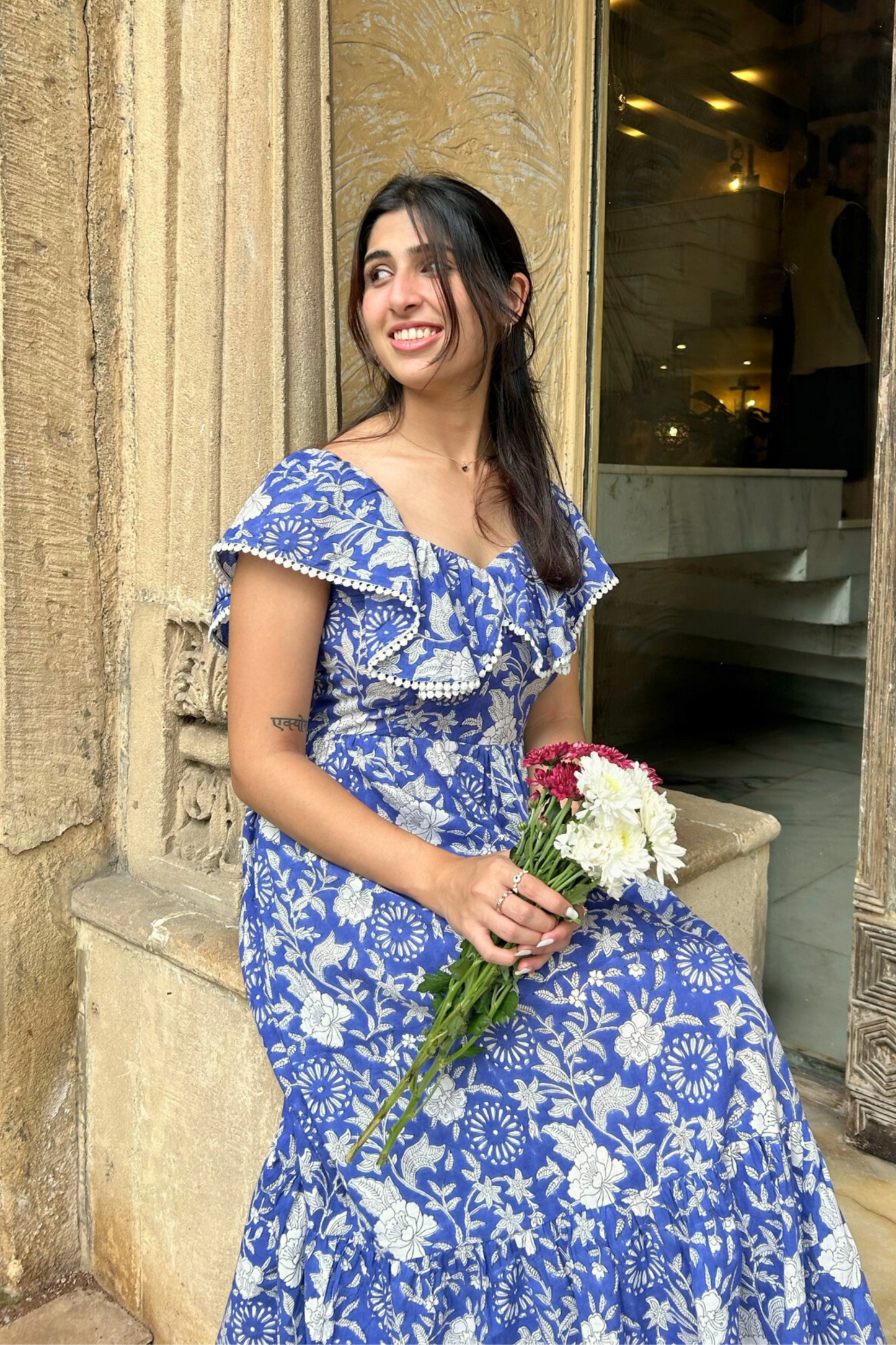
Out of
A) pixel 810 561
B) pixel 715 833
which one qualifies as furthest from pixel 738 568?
pixel 715 833

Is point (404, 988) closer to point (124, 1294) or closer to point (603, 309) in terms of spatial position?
point (124, 1294)

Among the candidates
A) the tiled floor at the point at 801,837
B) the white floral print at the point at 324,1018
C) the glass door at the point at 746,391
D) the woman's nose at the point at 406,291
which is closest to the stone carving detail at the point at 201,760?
the white floral print at the point at 324,1018

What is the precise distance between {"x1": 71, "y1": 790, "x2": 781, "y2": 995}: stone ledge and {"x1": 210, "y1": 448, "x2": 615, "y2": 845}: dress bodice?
1.74ft

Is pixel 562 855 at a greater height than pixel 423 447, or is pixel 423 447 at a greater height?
pixel 423 447

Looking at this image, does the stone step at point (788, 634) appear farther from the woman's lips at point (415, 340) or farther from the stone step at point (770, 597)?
the woman's lips at point (415, 340)

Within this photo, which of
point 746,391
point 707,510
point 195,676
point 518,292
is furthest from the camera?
point 746,391

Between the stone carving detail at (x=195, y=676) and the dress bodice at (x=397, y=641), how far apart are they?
0.35 m

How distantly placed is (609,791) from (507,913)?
19 centimetres

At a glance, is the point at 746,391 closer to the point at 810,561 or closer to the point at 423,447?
the point at 810,561

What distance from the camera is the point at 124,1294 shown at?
2.35 meters

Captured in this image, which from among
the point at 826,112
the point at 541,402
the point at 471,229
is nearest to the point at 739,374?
the point at 826,112

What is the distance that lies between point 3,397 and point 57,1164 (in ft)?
5.18

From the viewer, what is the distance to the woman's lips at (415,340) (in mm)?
1791

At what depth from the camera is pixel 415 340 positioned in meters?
1.80
